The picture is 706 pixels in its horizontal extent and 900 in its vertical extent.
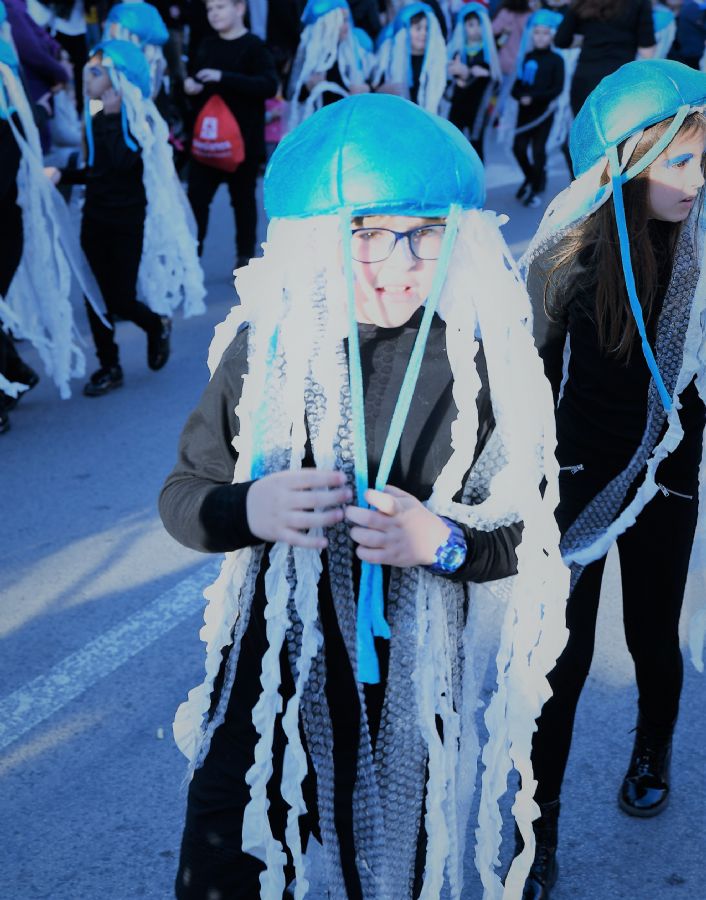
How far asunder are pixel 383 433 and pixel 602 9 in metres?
7.10

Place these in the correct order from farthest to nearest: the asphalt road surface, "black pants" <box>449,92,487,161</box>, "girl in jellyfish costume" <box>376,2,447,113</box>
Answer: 1. "black pants" <box>449,92,487,161</box>
2. "girl in jellyfish costume" <box>376,2,447,113</box>
3. the asphalt road surface

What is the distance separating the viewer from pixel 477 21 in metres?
12.0

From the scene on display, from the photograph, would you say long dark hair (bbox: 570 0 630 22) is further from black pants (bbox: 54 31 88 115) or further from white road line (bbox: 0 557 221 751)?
black pants (bbox: 54 31 88 115)

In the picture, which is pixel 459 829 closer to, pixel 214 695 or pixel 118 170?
pixel 214 695

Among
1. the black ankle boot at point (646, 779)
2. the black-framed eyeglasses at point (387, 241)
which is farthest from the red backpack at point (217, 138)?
the black-framed eyeglasses at point (387, 241)

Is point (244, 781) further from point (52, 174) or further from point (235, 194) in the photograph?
point (235, 194)

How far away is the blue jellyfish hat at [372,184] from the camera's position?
1.71 metres

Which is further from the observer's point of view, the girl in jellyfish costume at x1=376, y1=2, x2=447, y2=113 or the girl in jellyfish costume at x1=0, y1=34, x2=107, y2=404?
the girl in jellyfish costume at x1=376, y1=2, x2=447, y2=113

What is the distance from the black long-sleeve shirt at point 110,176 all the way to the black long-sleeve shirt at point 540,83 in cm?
648

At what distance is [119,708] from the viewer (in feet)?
11.3

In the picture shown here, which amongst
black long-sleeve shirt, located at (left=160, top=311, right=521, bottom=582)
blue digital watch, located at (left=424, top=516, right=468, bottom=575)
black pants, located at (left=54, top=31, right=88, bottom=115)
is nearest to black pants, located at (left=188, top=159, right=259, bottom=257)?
black pants, located at (left=54, top=31, right=88, bottom=115)

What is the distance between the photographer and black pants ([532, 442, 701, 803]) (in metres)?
2.59

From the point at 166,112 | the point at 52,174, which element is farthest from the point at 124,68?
the point at 166,112

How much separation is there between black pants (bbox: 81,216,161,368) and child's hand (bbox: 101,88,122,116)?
1.75 ft
